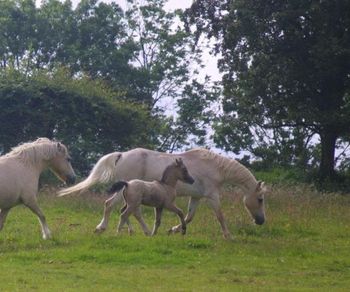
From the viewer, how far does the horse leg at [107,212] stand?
14555 mm

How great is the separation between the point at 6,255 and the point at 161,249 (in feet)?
8.09

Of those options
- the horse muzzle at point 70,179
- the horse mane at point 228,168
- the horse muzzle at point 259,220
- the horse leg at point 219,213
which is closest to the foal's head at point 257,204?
the horse muzzle at point 259,220

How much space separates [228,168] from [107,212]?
2934mm

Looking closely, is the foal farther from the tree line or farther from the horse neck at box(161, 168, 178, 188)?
the tree line

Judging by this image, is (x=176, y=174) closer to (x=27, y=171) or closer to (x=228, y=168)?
(x=228, y=168)

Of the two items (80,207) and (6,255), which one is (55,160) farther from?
(80,207)

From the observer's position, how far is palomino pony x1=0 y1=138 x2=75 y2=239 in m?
14.1

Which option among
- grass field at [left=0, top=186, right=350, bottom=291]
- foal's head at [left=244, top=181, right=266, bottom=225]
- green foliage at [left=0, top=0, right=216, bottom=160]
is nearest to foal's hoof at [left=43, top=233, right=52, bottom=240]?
grass field at [left=0, top=186, right=350, bottom=291]

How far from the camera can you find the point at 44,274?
1101cm

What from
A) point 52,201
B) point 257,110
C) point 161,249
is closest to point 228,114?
point 257,110

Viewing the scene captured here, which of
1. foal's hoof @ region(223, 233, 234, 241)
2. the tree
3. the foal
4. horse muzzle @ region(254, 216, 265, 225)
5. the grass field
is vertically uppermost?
the tree

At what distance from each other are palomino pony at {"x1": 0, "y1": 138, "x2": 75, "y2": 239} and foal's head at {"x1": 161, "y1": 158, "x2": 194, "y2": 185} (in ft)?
6.70

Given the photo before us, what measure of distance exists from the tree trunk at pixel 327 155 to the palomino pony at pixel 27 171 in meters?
18.2

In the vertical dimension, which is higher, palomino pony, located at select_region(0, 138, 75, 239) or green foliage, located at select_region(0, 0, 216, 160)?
green foliage, located at select_region(0, 0, 216, 160)
